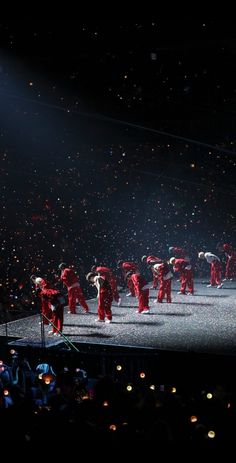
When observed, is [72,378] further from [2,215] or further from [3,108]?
[2,215]

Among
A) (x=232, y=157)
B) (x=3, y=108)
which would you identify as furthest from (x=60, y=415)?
(x=232, y=157)

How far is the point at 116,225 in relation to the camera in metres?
20.2

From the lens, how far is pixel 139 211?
21.4 meters

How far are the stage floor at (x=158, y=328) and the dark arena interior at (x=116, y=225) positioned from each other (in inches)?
2.0

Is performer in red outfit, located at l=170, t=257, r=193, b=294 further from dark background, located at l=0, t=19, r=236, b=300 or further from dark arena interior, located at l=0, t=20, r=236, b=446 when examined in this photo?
dark background, located at l=0, t=19, r=236, b=300

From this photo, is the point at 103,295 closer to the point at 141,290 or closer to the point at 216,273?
the point at 141,290

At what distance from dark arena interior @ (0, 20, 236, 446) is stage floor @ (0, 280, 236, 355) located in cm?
5

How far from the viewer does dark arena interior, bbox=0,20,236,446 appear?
6.00 m

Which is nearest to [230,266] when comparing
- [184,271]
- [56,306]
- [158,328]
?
[184,271]

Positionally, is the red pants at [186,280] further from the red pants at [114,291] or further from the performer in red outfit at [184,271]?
the red pants at [114,291]

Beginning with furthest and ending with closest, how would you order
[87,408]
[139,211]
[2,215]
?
[139,211] < [2,215] < [87,408]

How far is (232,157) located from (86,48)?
409 inches

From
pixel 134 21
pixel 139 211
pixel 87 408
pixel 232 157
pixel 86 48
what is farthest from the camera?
pixel 139 211

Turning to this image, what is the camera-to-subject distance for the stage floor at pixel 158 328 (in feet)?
32.8
